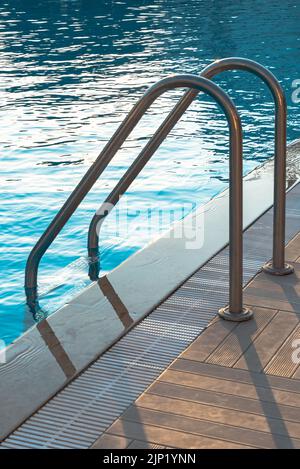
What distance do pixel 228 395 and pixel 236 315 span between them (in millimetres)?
698

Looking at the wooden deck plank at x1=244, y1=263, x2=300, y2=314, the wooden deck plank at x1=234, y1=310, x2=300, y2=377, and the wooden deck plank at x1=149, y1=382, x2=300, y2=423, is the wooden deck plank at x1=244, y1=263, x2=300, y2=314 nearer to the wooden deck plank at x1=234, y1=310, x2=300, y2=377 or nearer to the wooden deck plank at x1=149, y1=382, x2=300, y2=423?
the wooden deck plank at x1=234, y1=310, x2=300, y2=377

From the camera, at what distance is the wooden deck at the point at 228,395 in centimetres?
282

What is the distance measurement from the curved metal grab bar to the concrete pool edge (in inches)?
16.5

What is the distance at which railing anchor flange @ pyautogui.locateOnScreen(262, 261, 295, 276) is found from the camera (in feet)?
13.9

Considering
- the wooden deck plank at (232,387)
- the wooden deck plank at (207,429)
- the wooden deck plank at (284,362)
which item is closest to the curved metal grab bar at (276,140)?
the wooden deck plank at (284,362)

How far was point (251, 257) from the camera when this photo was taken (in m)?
4.53

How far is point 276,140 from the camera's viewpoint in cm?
388

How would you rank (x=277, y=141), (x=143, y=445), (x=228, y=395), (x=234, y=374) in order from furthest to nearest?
(x=277, y=141) → (x=234, y=374) → (x=228, y=395) → (x=143, y=445)

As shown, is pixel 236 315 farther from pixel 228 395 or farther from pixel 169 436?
pixel 169 436

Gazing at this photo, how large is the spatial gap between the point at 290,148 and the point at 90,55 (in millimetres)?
7125

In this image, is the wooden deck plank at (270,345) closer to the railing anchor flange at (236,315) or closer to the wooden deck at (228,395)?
the wooden deck at (228,395)

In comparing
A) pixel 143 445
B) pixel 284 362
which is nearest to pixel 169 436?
pixel 143 445

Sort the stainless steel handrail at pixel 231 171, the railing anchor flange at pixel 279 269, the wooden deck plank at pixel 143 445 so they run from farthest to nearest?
1. the railing anchor flange at pixel 279 269
2. the stainless steel handrail at pixel 231 171
3. the wooden deck plank at pixel 143 445
